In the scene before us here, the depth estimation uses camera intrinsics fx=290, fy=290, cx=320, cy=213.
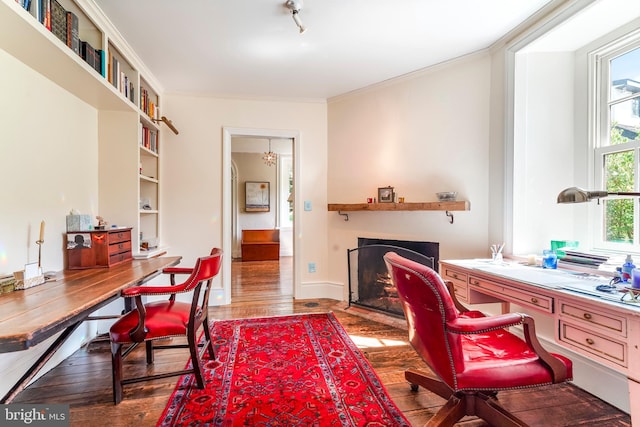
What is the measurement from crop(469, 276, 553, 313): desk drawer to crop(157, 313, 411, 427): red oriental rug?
2.86 ft

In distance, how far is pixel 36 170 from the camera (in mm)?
1873

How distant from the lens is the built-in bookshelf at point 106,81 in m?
1.52

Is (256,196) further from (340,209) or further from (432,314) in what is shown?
(432,314)

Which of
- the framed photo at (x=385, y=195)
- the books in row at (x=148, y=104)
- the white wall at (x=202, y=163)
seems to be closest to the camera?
the books in row at (x=148, y=104)

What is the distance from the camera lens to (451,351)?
1224 millimetres

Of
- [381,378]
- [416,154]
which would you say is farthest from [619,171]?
[381,378]

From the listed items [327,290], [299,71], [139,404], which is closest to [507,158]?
[299,71]

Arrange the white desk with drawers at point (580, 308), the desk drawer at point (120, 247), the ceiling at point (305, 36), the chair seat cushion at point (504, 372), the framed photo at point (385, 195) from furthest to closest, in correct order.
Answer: the framed photo at point (385, 195) → the desk drawer at point (120, 247) → the ceiling at point (305, 36) → the chair seat cushion at point (504, 372) → the white desk with drawers at point (580, 308)

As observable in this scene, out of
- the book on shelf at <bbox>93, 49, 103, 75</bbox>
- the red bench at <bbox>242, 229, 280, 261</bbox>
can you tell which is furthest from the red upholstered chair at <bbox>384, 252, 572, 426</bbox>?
the red bench at <bbox>242, 229, 280, 261</bbox>

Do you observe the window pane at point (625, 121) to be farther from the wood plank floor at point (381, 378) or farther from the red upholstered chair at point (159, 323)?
the red upholstered chair at point (159, 323)

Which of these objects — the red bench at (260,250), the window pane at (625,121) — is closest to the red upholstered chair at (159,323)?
the window pane at (625,121)

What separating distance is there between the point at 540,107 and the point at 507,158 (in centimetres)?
45

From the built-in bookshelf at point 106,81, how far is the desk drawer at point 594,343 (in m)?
2.88

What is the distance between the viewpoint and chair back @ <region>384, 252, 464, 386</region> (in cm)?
120
